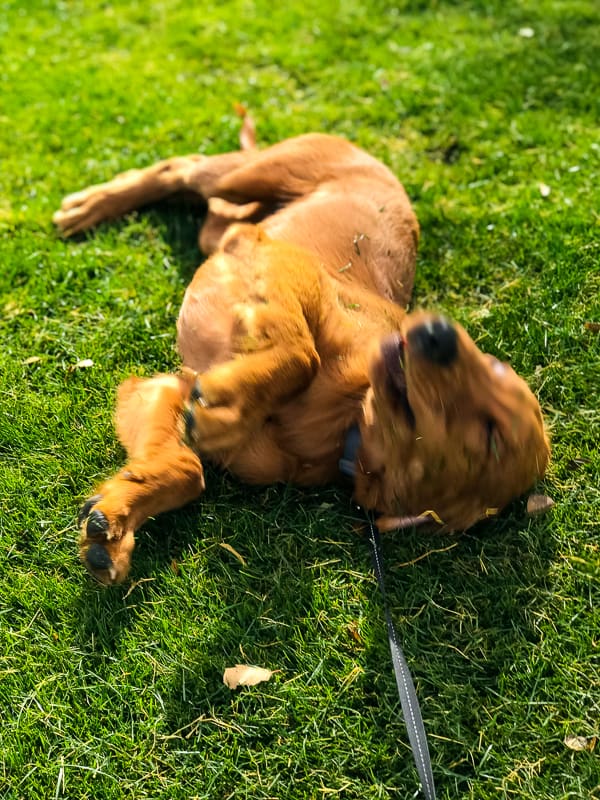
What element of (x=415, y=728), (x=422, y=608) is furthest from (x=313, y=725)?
(x=422, y=608)

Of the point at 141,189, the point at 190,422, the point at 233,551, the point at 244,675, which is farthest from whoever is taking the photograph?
the point at 141,189

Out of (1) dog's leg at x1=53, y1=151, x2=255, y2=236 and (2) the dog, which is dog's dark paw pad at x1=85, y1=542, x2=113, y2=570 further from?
(1) dog's leg at x1=53, y1=151, x2=255, y2=236

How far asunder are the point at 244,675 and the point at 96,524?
32.1 inches

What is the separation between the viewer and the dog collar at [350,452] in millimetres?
3131

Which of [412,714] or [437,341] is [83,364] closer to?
[437,341]

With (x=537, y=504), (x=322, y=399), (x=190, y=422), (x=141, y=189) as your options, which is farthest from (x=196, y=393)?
(x=141, y=189)

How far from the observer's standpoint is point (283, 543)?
325 cm

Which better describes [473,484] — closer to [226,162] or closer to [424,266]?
[424,266]

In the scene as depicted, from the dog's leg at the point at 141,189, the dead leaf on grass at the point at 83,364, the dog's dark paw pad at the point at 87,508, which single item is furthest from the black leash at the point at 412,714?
the dog's leg at the point at 141,189

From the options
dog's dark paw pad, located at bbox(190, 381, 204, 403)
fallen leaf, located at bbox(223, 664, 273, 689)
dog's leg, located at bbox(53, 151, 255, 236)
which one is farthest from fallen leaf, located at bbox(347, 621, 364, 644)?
dog's leg, located at bbox(53, 151, 255, 236)

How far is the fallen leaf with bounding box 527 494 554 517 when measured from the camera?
333 cm

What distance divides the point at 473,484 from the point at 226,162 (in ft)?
9.18

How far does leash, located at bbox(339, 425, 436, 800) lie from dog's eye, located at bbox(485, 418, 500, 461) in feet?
1.77

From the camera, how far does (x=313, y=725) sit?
9.11 ft
